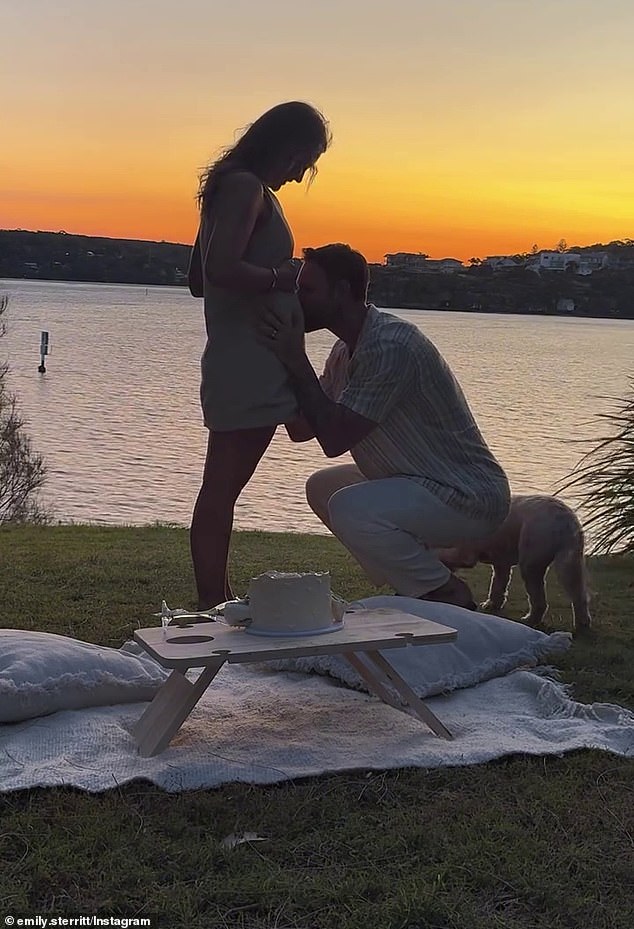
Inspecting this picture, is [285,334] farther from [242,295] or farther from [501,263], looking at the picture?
[501,263]

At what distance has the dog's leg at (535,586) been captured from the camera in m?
4.05

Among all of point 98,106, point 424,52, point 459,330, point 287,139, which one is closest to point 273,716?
point 287,139

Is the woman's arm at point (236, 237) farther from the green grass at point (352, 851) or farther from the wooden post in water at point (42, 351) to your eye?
the wooden post in water at point (42, 351)

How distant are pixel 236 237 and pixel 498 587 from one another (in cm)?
191

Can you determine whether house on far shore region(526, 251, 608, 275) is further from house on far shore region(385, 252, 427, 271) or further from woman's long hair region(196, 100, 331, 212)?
woman's long hair region(196, 100, 331, 212)

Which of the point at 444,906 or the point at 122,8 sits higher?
the point at 122,8

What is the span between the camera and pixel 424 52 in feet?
33.7

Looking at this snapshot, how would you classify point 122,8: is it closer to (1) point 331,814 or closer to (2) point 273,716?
(2) point 273,716

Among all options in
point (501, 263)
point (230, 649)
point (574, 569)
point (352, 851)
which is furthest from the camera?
point (501, 263)

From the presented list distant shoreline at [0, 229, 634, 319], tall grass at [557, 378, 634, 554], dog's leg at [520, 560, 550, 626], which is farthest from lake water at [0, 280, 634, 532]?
dog's leg at [520, 560, 550, 626]

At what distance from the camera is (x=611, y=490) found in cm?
655

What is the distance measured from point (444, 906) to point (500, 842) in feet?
1.07

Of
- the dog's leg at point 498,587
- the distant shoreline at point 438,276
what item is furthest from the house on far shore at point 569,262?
the dog's leg at point 498,587

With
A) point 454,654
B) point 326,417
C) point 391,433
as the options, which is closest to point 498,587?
point 391,433
